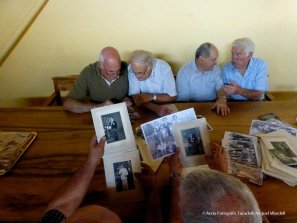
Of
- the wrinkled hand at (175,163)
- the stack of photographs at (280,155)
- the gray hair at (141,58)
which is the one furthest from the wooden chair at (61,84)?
the stack of photographs at (280,155)

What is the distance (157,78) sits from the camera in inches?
86.2

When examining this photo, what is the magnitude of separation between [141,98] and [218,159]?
840 mm

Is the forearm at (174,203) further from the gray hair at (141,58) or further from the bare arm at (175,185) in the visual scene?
the gray hair at (141,58)

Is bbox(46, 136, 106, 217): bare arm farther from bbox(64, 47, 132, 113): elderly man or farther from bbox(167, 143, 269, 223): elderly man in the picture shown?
bbox(64, 47, 132, 113): elderly man

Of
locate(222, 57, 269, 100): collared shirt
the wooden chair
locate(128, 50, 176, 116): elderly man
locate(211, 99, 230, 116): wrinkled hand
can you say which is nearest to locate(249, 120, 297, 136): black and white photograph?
locate(211, 99, 230, 116): wrinkled hand

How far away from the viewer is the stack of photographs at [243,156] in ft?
4.22

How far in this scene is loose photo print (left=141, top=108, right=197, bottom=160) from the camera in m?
1.44

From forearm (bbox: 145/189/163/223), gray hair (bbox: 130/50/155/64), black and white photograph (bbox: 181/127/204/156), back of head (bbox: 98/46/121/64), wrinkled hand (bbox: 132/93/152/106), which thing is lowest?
forearm (bbox: 145/189/163/223)

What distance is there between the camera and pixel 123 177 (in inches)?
49.9

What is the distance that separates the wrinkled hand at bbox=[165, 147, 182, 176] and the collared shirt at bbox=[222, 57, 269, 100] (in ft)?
3.36

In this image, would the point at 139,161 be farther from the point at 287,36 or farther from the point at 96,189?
the point at 287,36

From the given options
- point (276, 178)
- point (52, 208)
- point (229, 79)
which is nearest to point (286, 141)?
point (276, 178)

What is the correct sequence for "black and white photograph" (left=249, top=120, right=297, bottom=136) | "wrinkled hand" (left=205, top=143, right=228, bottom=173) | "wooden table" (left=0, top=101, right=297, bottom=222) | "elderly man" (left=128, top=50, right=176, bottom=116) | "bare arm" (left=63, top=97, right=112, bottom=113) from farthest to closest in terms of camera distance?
"elderly man" (left=128, top=50, right=176, bottom=116), "bare arm" (left=63, top=97, right=112, bottom=113), "black and white photograph" (left=249, top=120, right=297, bottom=136), "wrinkled hand" (left=205, top=143, right=228, bottom=173), "wooden table" (left=0, top=101, right=297, bottom=222)

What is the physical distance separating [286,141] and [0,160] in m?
1.46
